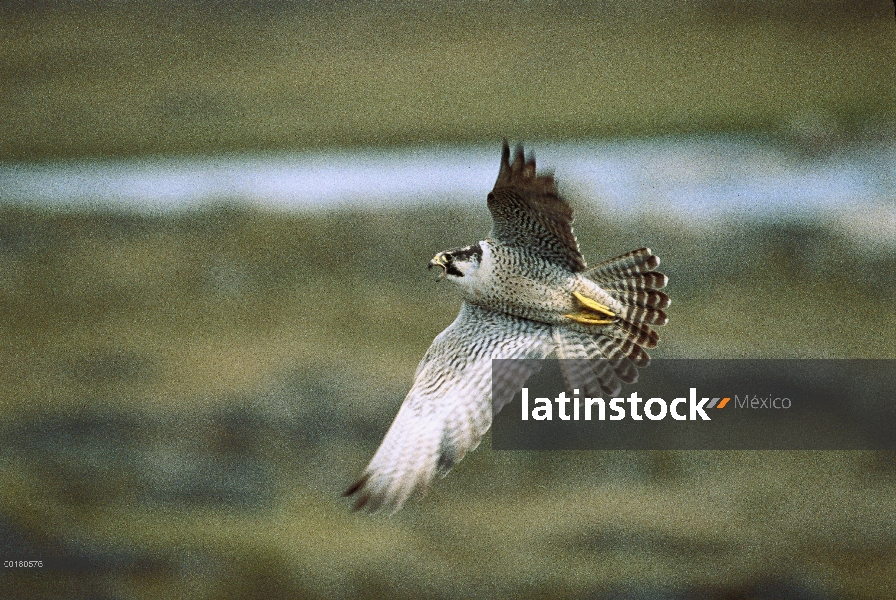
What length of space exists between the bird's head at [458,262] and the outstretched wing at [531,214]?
0.28 feet

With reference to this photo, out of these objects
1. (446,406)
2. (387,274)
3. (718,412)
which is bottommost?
(446,406)

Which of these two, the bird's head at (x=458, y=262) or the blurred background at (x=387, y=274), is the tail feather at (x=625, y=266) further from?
the blurred background at (x=387, y=274)

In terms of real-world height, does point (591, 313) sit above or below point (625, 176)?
below

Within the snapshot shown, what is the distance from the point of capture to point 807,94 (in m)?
2.95

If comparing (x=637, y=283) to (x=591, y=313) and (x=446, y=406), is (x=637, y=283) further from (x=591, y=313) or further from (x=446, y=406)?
(x=446, y=406)

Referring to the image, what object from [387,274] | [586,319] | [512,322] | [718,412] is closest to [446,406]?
[512,322]

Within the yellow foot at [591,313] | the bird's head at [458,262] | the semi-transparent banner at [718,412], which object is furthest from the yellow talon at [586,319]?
the semi-transparent banner at [718,412]

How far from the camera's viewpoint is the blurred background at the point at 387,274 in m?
2.64

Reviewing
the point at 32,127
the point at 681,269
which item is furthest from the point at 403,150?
the point at 32,127

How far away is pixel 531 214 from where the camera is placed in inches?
68.4

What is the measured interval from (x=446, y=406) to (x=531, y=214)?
1.39 ft

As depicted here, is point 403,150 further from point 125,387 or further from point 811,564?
point 811,564

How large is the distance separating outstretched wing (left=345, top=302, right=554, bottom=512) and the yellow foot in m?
0.07

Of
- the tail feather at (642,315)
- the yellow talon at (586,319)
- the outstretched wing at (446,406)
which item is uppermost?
the tail feather at (642,315)
